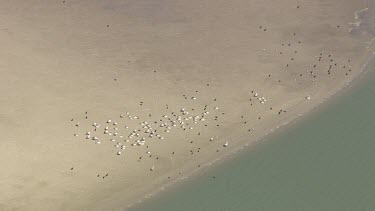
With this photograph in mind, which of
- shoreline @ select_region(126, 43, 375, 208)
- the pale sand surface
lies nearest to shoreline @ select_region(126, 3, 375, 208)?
shoreline @ select_region(126, 43, 375, 208)

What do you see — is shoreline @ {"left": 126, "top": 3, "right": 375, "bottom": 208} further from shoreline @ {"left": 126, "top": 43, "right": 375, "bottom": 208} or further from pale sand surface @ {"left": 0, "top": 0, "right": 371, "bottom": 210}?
pale sand surface @ {"left": 0, "top": 0, "right": 371, "bottom": 210}

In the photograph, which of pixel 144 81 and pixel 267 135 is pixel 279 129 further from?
pixel 144 81

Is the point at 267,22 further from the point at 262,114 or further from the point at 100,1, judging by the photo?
the point at 100,1

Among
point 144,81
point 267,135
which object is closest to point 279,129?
point 267,135

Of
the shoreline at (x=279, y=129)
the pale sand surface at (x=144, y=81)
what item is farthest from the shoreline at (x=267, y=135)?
the pale sand surface at (x=144, y=81)

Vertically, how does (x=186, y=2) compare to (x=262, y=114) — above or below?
above

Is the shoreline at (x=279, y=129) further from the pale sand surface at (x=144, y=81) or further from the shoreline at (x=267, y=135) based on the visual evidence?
the pale sand surface at (x=144, y=81)

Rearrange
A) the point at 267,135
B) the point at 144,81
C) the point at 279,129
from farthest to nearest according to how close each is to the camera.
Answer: the point at 144,81 < the point at 279,129 < the point at 267,135

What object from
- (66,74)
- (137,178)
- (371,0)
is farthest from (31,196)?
(371,0)
